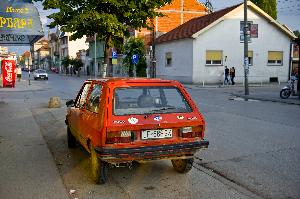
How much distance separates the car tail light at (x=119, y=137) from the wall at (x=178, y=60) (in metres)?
28.6

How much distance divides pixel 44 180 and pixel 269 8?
5102cm

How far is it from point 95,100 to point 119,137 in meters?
0.93

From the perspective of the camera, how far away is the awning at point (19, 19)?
1090 centimetres

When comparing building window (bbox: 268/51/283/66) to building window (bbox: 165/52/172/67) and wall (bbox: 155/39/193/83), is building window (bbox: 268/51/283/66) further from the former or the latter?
building window (bbox: 165/52/172/67)

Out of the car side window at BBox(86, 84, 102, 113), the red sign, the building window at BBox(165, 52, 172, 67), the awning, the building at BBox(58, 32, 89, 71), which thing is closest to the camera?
the car side window at BBox(86, 84, 102, 113)

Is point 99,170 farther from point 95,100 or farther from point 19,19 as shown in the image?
point 19,19

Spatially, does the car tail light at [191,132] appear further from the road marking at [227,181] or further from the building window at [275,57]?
the building window at [275,57]

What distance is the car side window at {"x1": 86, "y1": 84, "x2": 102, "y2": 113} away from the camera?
5.52 meters

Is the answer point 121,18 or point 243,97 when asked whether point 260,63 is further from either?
point 121,18

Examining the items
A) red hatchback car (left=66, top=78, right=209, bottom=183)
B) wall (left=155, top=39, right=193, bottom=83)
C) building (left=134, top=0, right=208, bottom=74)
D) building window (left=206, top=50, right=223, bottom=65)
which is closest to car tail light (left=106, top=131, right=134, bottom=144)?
red hatchback car (left=66, top=78, right=209, bottom=183)

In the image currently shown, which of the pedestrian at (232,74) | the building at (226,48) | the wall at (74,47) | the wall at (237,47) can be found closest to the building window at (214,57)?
the building at (226,48)

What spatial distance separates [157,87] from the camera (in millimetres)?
5629

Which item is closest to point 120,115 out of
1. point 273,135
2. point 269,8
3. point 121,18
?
point 273,135

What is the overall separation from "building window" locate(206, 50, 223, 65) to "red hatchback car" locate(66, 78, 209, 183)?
28.5 meters
